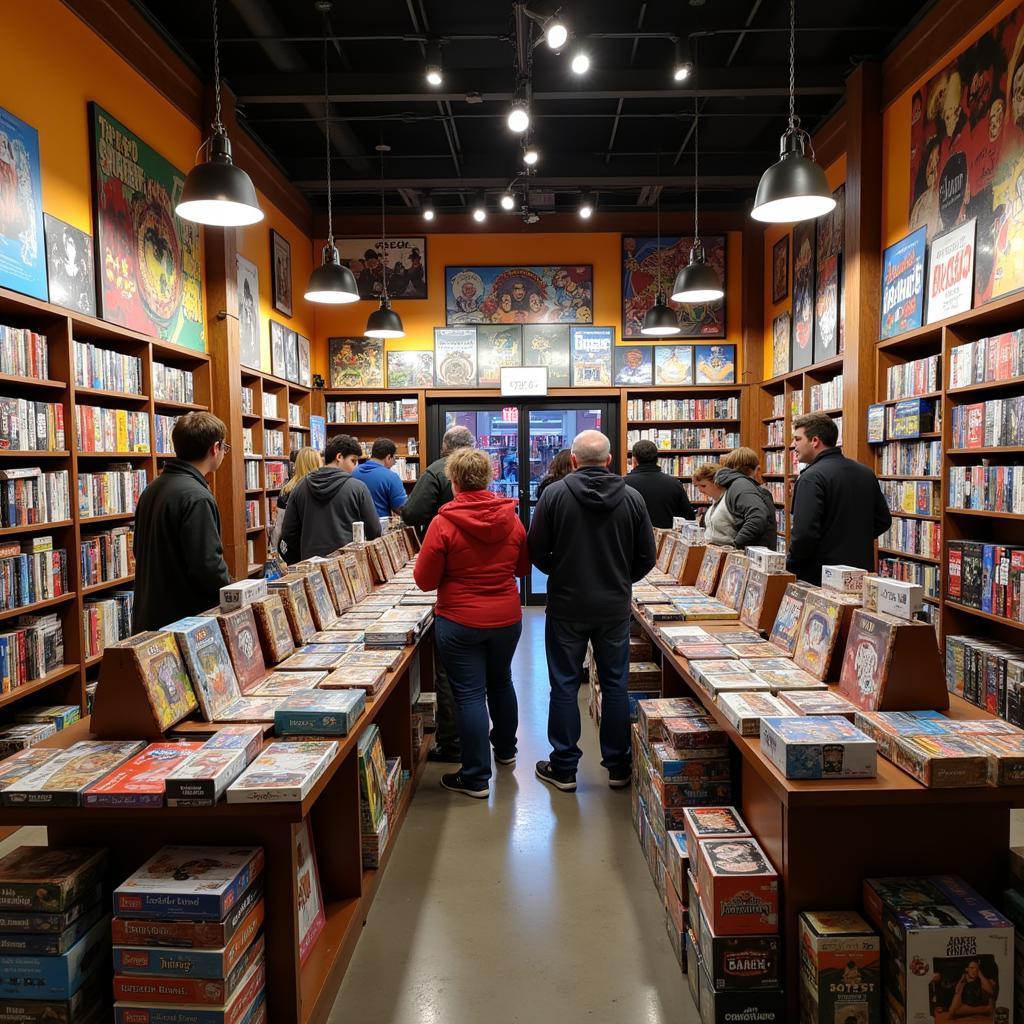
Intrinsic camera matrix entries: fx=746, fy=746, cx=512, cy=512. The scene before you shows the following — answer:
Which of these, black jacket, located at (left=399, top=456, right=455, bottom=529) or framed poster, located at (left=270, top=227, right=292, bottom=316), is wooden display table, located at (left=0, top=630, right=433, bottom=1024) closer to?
black jacket, located at (left=399, top=456, right=455, bottom=529)

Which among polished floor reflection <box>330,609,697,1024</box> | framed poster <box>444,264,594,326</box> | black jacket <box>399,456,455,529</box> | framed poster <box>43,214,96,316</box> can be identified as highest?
framed poster <box>444,264,594,326</box>

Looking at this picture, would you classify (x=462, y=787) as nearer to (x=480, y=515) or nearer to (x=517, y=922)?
(x=517, y=922)

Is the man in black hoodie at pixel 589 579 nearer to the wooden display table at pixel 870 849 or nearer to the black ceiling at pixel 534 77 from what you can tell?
the wooden display table at pixel 870 849

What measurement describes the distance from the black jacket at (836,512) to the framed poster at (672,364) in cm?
543

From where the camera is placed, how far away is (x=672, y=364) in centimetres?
932

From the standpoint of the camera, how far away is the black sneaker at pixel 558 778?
12.3 ft

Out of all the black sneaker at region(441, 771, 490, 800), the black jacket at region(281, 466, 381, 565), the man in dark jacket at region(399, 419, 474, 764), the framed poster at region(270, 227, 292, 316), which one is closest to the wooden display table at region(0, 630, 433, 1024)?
the black sneaker at region(441, 771, 490, 800)

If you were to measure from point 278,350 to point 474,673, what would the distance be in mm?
5561

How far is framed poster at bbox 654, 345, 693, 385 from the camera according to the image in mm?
9297

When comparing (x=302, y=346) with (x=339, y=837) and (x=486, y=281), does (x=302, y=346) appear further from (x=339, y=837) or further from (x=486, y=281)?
(x=339, y=837)

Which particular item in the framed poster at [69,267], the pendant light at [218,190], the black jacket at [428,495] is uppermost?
the pendant light at [218,190]

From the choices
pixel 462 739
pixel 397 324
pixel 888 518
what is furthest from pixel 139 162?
pixel 888 518

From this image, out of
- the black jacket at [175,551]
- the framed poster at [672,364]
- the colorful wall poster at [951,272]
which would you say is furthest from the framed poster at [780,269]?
the black jacket at [175,551]

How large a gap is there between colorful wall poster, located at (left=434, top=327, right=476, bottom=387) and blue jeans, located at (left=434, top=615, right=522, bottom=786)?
609cm
